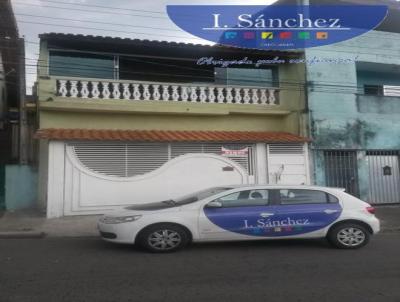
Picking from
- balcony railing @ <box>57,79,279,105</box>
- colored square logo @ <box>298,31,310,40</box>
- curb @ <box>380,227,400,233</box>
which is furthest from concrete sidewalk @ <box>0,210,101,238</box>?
colored square logo @ <box>298,31,310,40</box>

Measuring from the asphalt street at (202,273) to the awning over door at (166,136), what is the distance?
3688mm

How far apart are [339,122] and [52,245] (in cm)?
974

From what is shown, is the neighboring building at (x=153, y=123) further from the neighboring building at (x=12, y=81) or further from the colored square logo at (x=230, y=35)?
the neighboring building at (x=12, y=81)

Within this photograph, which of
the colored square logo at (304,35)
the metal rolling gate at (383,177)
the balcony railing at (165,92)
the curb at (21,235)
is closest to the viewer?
the curb at (21,235)

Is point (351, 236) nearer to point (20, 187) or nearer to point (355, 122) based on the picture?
point (355, 122)

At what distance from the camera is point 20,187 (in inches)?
505

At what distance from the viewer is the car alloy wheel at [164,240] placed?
7.37 m

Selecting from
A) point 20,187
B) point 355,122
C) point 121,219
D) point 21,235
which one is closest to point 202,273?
point 121,219

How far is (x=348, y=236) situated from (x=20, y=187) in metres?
9.44

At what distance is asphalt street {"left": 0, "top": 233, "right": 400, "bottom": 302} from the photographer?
5016mm

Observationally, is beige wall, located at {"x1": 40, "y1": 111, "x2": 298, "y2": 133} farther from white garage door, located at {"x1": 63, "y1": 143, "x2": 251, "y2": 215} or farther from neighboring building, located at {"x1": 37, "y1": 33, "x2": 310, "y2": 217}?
white garage door, located at {"x1": 63, "y1": 143, "x2": 251, "y2": 215}

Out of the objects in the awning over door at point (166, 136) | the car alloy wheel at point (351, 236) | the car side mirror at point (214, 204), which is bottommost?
the car alloy wheel at point (351, 236)

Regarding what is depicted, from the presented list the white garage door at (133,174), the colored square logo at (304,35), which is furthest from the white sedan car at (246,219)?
the colored square logo at (304,35)

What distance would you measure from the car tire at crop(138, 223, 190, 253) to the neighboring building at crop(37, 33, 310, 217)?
15.0 ft
